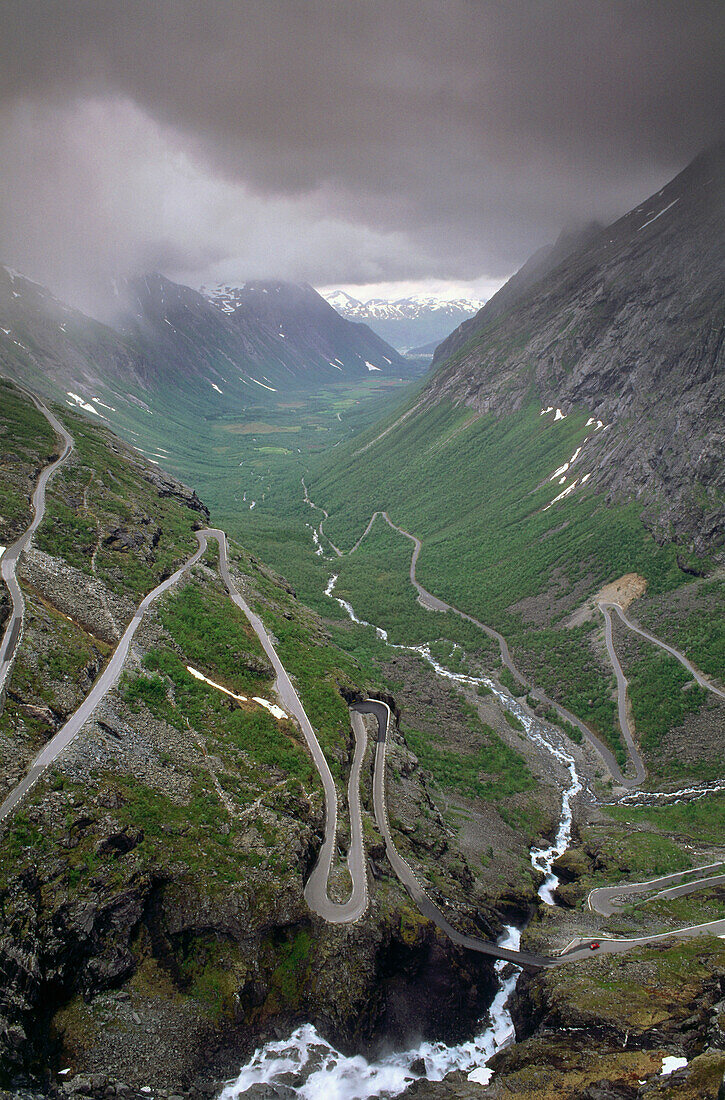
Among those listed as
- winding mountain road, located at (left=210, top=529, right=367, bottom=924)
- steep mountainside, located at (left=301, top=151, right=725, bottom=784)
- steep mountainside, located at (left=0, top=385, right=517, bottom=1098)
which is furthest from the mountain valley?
steep mountainside, located at (left=301, top=151, right=725, bottom=784)

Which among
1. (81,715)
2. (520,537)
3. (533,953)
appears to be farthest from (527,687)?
(81,715)

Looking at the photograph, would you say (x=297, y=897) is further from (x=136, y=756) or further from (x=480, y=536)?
(x=480, y=536)

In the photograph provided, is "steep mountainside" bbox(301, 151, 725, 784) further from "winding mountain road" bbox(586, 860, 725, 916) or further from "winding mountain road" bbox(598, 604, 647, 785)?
"winding mountain road" bbox(586, 860, 725, 916)

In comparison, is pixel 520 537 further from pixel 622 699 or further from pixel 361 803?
pixel 361 803

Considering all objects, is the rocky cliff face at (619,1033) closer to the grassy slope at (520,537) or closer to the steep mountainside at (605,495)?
the steep mountainside at (605,495)

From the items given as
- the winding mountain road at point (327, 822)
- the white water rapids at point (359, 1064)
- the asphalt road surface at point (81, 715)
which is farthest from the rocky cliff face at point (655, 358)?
the asphalt road surface at point (81, 715)
